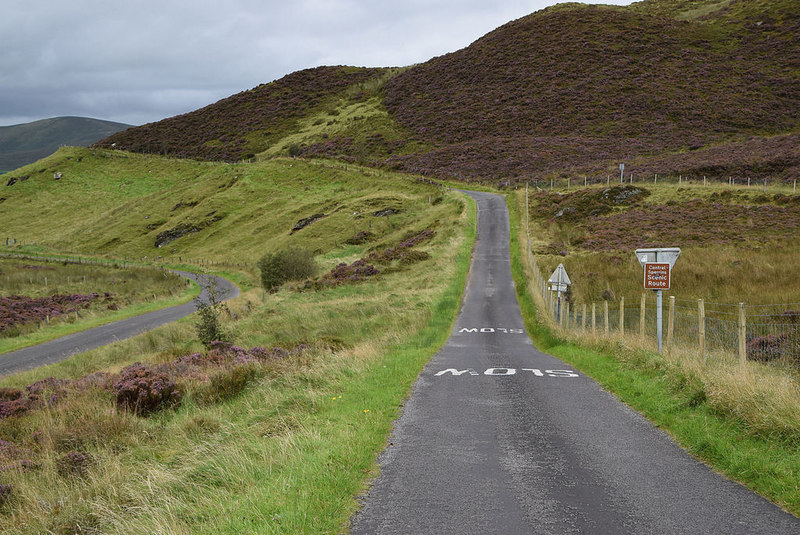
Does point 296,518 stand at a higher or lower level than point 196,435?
higher

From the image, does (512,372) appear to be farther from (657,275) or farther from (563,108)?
(563,108)

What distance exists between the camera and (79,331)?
28734 millimetres

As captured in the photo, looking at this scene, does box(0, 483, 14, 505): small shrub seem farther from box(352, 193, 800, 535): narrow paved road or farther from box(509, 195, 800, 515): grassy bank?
box(509, 195, 800, 515): grassy bank

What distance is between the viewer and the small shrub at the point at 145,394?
1212cm

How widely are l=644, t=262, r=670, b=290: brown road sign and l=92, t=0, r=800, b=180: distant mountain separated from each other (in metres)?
48.7

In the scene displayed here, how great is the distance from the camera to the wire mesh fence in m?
13.0

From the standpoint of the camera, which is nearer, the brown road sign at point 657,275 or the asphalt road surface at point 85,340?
the brown road sign at point 657,275

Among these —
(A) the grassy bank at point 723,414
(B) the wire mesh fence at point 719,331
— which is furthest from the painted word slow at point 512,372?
(B) the wire mesh fence at point 719,331

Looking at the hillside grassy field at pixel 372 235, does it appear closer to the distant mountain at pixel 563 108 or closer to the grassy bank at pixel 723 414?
the grassy bank at pixel 723 414

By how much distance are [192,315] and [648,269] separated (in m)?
24.8

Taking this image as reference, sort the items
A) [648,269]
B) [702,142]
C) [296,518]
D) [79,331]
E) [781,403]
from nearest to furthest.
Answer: [296,518] → [781,403] → [648,269] → [79,331] → [702,142]

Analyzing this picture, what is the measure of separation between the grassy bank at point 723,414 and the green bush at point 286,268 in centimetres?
3175

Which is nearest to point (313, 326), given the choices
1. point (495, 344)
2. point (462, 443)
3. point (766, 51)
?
point (495, 344)

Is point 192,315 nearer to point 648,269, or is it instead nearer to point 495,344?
point 495,344
